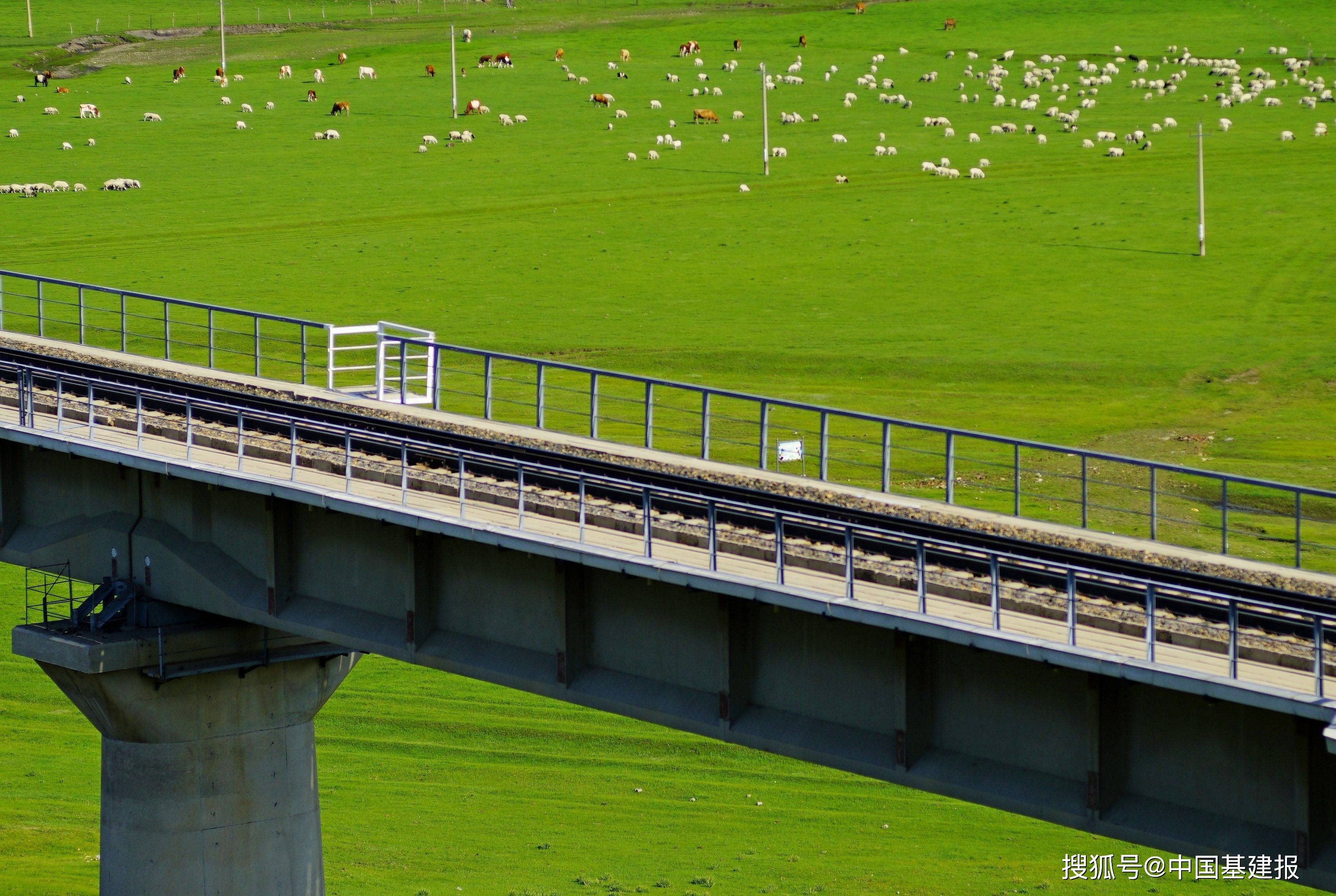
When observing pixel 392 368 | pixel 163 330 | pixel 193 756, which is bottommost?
pixel 193 756

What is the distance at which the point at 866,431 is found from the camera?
1550 inches

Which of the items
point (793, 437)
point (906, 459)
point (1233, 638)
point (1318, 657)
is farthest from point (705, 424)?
point (793, 437)

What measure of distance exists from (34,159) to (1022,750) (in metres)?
66.7

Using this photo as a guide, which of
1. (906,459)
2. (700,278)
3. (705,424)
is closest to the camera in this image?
(705,424)

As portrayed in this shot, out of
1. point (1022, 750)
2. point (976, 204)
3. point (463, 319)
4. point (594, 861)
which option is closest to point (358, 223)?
point (463, 319)

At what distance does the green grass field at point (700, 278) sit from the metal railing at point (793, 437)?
1.79 metres

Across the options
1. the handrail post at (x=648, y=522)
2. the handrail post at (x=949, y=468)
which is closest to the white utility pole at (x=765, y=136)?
the handrail post at (x=949, y=468)

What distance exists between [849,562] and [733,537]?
122 inches

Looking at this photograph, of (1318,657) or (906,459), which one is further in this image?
(906,459)

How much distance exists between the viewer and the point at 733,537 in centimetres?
2045

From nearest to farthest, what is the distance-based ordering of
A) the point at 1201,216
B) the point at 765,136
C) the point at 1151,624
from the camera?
1. the point at 1151,624
2. the point at 1201,216
3. the point at 765,136

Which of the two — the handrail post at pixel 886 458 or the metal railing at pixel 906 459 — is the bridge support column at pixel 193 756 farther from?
the handrail post at pixel 886 458

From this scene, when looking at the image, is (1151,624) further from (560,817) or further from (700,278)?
(700,278)

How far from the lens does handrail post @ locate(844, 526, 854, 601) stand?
17453mm
